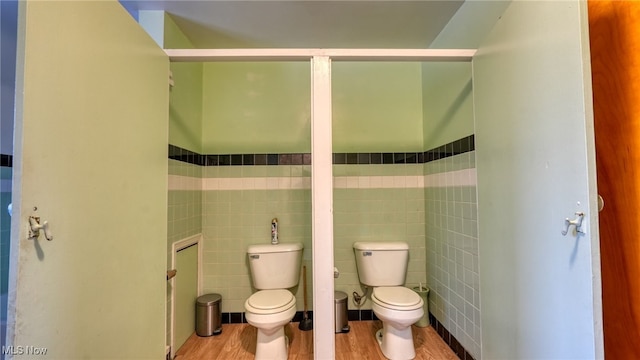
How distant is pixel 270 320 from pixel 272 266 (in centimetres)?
52

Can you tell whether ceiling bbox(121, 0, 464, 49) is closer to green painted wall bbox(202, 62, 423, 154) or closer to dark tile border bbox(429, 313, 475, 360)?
green painted wall bbox(202, 62, 423, 154)

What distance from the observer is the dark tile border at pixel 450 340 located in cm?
176

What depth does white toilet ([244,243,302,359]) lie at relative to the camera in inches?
68.9

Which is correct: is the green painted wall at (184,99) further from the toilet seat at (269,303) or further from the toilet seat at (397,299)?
the toilet seat at (397,299)

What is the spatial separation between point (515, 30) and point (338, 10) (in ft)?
3.61

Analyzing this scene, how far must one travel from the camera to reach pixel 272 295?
197cm

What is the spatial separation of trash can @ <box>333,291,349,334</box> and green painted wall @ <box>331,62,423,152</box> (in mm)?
1213

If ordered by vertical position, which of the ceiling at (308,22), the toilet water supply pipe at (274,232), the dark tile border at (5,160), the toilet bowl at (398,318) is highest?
the ceiling at (308,22)

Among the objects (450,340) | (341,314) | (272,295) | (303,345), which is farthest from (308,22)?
(450,340)

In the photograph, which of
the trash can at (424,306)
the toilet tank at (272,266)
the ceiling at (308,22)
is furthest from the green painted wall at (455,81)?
the toilet tank at (272,266)

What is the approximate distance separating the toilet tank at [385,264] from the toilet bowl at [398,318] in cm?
28

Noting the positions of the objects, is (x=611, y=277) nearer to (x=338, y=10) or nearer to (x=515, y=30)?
(x=515, y=30)

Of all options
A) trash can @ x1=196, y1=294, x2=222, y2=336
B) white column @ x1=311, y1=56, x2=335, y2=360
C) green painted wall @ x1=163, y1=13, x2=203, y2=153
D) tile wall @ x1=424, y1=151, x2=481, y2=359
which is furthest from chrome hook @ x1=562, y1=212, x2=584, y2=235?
trash can @ x1=196, y1=294, x2=222, y2=336

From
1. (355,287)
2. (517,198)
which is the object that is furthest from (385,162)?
(517,198)
